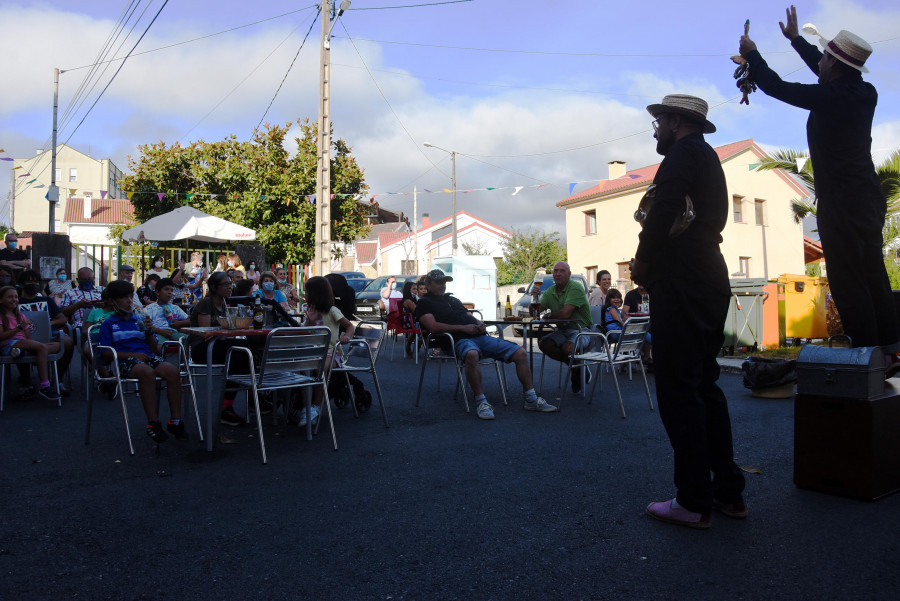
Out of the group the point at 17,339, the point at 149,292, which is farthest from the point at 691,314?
the point at 149,292

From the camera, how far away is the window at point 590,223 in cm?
3509

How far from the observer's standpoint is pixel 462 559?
2943mm

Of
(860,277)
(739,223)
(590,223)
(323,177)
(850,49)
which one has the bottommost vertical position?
(860,277)

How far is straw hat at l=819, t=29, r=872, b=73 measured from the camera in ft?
12.3

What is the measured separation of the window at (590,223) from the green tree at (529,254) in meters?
9.90

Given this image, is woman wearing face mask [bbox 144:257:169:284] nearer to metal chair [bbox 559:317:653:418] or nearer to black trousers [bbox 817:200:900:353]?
metal chair [bbox 559:317:653:418]

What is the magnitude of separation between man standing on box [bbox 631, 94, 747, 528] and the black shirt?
2.59 feet

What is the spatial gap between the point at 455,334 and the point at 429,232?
2128 inches

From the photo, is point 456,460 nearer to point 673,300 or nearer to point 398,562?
point 398,562

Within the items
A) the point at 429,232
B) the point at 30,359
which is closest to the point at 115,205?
the point at 429,232

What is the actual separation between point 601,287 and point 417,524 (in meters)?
8.66

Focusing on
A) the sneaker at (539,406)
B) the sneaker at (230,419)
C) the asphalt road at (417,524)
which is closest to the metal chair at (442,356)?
the sneaker at (539,406)

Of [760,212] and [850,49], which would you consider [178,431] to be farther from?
[760,212]

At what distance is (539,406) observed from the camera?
263 inches
